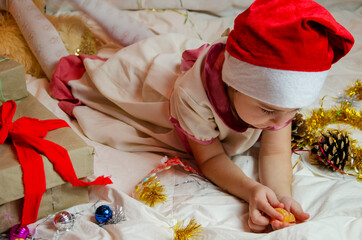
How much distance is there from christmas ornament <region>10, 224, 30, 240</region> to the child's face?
0.46 meters

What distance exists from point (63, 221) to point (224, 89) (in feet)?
1.33

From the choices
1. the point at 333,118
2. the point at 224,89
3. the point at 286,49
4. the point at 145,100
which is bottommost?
the point at 333,118

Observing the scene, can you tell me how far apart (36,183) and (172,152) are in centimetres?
37

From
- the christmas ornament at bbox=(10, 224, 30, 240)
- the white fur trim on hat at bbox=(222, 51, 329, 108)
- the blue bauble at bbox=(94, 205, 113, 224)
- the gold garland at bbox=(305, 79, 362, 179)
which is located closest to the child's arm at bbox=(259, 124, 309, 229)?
the gold garland at bbox=(305, 79, 362, 179)

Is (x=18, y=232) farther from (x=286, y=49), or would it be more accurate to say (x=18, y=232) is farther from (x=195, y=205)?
(x=286, y=49)

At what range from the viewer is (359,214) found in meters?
0.79

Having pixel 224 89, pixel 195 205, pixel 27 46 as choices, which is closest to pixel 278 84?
pixel 224 89

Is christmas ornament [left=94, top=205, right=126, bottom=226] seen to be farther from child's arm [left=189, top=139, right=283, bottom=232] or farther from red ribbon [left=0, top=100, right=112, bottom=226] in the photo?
child's arm [left=189, top=139, right=283, bottom=232]

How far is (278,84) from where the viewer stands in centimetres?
69

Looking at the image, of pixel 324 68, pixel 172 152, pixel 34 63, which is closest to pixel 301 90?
pixel 324 68

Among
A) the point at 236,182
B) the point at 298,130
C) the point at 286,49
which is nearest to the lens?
the point at 286,49

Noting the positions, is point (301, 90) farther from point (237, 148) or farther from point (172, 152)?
point (172, 152)

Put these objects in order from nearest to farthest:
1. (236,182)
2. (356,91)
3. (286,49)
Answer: (286,49) < (236,182) < (356,91)

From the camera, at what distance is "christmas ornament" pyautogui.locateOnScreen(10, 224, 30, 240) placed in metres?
0.74
